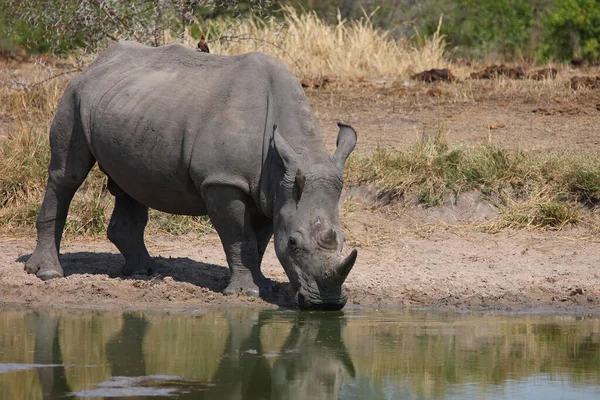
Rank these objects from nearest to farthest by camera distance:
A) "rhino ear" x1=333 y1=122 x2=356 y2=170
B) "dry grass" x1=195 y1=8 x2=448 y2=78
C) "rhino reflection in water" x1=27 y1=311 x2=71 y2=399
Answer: "rhino reflection in water" x1=27 y1=311 x2=71 y2=399 < "rhino ear" x1=333 y1=122 x2=356 y2=170 < "dry grass" x1=195 y1=8 x2=448 y2=78

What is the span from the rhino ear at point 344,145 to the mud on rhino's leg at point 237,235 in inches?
29.0

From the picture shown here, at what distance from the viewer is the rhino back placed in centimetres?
809

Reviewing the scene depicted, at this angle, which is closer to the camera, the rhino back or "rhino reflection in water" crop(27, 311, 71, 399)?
"rhino reflection in water" crop(27, 311, 71, 399)

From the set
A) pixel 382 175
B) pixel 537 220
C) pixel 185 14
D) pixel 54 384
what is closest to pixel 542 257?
pixel 537 220

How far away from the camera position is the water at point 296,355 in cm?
580

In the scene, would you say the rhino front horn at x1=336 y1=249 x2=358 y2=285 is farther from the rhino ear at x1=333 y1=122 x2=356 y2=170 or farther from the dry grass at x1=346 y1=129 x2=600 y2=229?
the dry grass at x1=346 y1=129 x2=600 y2=229

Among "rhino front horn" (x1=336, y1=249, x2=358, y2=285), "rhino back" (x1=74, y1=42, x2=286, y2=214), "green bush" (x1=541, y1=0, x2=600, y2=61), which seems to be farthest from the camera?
"green bush" (x1=541, y1=0, x2=600, y2=61)

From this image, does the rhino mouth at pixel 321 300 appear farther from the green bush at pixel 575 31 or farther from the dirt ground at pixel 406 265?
the green bush at pixel 575 31

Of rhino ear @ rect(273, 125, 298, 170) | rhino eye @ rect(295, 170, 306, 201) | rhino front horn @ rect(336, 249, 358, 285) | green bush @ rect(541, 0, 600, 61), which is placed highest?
green bush @ rect(541, 0, 600, 61)

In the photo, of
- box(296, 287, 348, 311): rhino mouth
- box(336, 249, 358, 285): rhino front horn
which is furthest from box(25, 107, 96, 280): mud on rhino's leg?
box(336, 249, 358, 285): rhino front horn

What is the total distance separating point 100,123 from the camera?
343 inches

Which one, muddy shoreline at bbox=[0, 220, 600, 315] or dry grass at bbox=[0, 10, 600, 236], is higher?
dry grass at bbox=[0, 10, 600, 236]

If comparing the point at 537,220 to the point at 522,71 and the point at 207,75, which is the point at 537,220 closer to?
the point at 207,75

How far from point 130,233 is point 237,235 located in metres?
1.32
